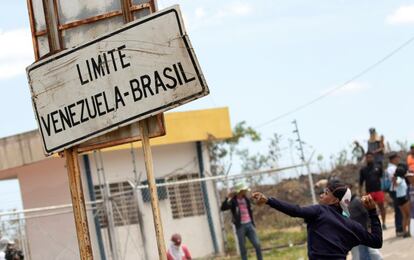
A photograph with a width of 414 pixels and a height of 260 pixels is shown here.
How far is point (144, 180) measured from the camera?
79.6 ft

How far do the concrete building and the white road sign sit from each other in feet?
45.2

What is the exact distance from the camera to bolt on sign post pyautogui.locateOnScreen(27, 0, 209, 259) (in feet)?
20.7

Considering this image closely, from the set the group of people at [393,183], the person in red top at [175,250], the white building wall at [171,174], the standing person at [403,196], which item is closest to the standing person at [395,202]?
the group of people at [393,183]

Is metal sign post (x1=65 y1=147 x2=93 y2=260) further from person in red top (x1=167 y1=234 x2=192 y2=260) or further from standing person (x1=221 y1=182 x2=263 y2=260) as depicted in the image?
standing person (x1=221 y1=182 x2=263 y2=260)

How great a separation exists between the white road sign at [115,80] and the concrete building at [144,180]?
13.8 m

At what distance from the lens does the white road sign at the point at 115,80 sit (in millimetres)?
6297

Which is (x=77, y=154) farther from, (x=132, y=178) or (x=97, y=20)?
(x=132, y=178)

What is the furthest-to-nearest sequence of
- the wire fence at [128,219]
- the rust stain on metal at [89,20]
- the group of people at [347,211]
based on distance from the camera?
the wire fence at [128,219] < the group of people at [347,211] < the rust stain on metal at [89,20]

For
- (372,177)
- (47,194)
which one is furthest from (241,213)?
(47,194)

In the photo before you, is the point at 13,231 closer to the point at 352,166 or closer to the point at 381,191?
the point at 381,191

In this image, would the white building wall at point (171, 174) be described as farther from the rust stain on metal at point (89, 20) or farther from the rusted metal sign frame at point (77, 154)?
the rust stain on metal at point (89, 20)

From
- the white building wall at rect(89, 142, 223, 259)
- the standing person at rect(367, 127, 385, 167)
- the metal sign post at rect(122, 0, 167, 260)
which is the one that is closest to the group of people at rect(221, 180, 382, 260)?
the metal sign post at rect(122, 0, 167, 260)

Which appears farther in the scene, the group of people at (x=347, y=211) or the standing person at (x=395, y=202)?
the standing person at (x=395, y=202)

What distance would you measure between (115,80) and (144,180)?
58.5ft
